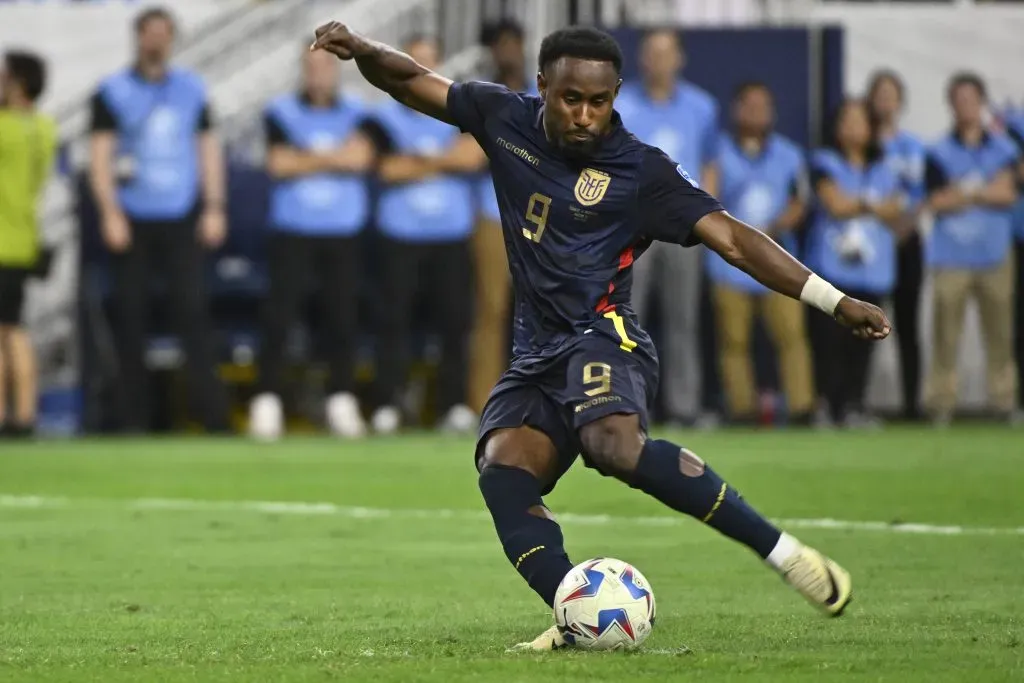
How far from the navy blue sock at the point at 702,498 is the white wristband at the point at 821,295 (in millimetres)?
592

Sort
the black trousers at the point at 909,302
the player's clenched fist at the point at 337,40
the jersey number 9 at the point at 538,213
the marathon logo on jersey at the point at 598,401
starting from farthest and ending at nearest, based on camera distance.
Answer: the black trousers at the point at 909,302 → the player's clenched fist at the point at 337,40 → the jersey number 9 at the point at 538,213 → the marathon logo on jersey at the point at 598,401

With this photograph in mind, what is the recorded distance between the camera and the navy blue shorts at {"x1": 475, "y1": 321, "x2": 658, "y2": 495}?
19.7ft

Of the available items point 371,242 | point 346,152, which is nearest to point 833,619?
point 346,152

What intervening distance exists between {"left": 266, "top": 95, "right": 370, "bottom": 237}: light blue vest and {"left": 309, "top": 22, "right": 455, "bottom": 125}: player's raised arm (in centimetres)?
927

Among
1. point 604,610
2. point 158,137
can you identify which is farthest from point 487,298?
point 604,610

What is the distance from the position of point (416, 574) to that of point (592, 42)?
108 inches

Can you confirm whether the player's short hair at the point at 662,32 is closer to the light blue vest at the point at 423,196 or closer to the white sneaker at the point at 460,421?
the light blue vest at the point at 423,196

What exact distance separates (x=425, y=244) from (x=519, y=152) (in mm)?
10170

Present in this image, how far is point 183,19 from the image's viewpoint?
2047cm

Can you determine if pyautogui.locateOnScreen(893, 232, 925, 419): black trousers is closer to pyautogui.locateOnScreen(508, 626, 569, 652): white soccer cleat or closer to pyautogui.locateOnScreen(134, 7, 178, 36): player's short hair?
pyautogui.locateOnScreen(134, 7, 178, 36): player's short hair

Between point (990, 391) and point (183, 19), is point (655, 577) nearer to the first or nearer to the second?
point (990, 391)

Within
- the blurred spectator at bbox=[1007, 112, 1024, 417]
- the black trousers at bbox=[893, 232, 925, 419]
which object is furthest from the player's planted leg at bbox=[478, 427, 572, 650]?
the blurred spectator at bbox=[1007, 112, 1024, 417]

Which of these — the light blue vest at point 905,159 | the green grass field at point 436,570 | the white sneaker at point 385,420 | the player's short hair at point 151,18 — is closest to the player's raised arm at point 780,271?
the green grass field at point 436,570

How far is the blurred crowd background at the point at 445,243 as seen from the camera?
52.2 feet
